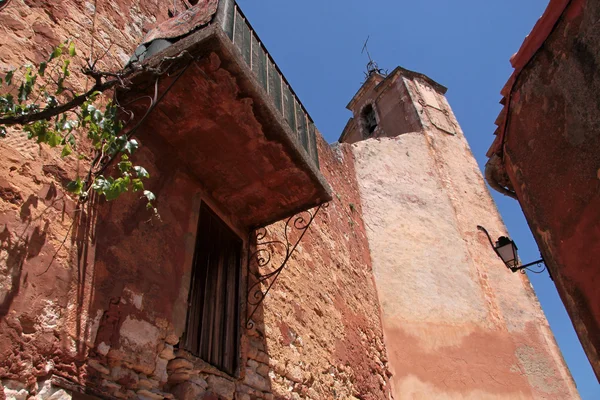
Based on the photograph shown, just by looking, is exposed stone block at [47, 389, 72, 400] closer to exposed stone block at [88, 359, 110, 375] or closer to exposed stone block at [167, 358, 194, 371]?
exposed stone block at [88, 359, 110, 375]

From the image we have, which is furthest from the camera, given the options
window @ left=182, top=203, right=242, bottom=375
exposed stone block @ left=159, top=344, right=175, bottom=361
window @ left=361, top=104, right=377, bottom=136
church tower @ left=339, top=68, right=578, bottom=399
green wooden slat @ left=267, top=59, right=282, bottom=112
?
window @ left=361, top=104, right=377, bottom=136

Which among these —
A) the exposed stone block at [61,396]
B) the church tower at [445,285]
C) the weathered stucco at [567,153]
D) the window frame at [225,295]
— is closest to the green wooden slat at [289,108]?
the window frame at [225,295]

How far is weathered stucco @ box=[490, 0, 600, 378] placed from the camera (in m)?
3.74

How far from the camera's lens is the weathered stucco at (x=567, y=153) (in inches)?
147

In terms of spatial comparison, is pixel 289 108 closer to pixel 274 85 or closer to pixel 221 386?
pixel 274 85

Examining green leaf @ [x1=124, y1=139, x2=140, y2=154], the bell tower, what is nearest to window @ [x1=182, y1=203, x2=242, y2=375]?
green leaf @ [x1=124, y1=139, x2=140, y2=154]

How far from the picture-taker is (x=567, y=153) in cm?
401

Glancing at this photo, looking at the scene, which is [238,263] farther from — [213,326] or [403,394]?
[403,394]

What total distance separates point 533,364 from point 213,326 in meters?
6.44

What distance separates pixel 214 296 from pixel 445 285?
573 cm

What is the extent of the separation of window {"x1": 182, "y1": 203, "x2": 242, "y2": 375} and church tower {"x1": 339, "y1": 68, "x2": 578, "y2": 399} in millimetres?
3751

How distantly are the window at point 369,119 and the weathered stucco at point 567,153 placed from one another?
11417 mm

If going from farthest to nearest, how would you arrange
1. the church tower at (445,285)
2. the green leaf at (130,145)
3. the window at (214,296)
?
the church tower at (445,285) < the window at (214,296) < the green leaf at (130,145)

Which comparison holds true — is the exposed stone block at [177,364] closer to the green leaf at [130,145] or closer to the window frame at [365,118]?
the green leaf at [130,145]
